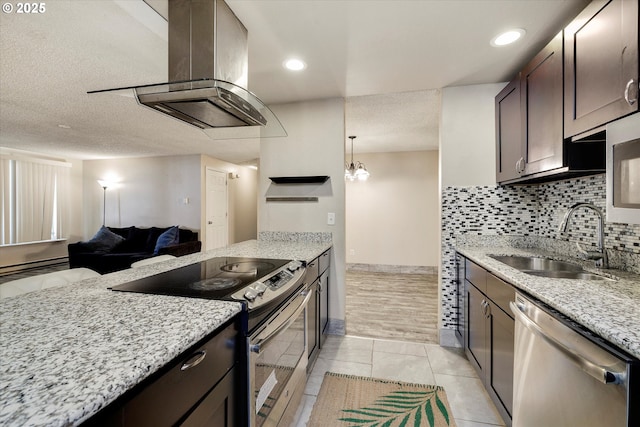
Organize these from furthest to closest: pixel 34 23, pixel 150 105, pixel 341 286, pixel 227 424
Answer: pixel 341 286, pixel 34 23, pixel 150 105, pixel 227 424

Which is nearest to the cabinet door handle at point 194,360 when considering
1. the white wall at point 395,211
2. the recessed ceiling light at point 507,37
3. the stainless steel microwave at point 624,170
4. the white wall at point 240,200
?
the stainless steel microwave at point 624,170

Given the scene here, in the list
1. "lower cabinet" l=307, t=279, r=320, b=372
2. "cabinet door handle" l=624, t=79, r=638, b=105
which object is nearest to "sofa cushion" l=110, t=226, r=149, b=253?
"lower cabinet" l=307, t=279, r=320, b=372

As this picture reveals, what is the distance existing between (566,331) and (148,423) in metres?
1.31

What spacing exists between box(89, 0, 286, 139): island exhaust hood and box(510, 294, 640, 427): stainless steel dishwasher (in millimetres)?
1657

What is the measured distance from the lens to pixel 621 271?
155 centimetres

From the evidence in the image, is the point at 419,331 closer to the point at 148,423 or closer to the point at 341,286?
the point at 341,286

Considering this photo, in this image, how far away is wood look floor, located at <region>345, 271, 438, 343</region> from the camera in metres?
2.83

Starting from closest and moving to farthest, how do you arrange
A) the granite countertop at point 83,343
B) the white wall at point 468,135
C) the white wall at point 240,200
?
the granite countertop at point 83,343, the white wall at point 468,135, the white wall at point 240,200

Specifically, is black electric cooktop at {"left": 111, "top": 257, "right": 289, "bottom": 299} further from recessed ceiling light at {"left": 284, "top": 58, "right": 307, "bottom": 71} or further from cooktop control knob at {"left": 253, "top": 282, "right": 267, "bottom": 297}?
recessed ceiling light at {"left": 284, "top": 58, "right": 307, "bottom": 71}

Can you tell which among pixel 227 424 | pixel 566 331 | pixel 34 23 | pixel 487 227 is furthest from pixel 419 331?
pixel 34 23

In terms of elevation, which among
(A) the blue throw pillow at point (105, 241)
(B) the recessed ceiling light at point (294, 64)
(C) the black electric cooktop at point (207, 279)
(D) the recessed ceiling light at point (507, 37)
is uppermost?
(D) the recessed ceiling light at point (507, 37)

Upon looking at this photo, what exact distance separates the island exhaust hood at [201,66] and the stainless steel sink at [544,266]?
1871 millimetres

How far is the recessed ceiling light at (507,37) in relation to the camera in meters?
1.77

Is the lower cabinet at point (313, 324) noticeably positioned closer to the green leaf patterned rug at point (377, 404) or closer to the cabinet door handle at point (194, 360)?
the green leaf patterned rug at point (377, 404)
